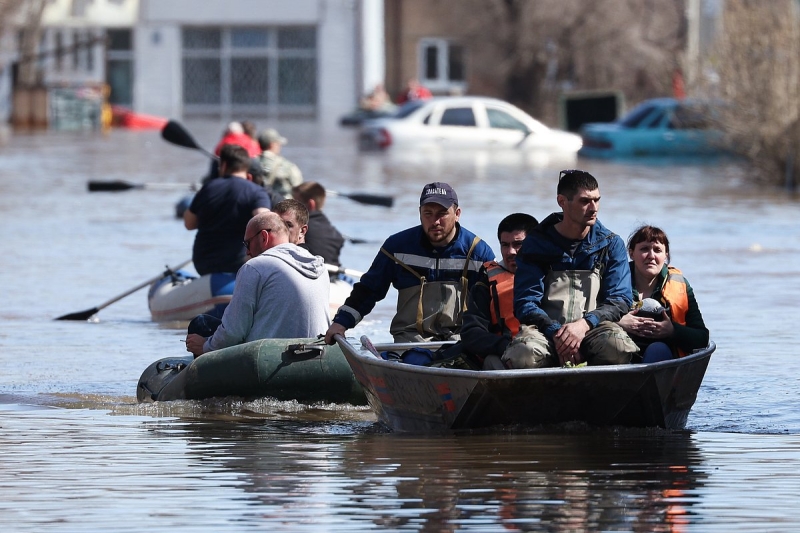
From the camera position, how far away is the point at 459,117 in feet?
116

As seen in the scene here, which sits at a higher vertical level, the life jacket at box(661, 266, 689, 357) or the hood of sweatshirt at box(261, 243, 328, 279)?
the hood of sweatshirt at box(261, 243, 328, 279)

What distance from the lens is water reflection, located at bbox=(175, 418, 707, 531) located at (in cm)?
698

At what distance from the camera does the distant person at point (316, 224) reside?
13062mm

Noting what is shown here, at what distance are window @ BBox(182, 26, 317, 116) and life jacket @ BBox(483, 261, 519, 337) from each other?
1981 inches

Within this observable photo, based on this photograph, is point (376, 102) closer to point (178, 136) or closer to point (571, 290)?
point (178, 136)

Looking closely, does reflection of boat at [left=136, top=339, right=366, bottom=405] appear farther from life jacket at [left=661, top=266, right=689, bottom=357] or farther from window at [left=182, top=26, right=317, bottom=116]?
window at [left=182, top=26, right=317, bottom=116]

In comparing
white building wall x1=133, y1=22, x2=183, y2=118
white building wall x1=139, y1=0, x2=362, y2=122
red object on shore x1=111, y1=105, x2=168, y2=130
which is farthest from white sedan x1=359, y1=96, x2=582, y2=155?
white building wall x1=133, y1=22, x2=183, y2=118

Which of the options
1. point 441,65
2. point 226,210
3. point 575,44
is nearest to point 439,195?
point 226,210

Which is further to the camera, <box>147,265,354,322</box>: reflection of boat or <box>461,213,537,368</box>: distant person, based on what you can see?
<box>147,265,354,322</box>: reflection of boat

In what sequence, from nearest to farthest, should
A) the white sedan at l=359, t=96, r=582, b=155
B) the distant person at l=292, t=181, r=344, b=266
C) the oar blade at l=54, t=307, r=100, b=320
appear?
1. the distant person at l=292, t=181, r=344, b=266
2. the oar blade at l=54, t=307, r=100, b=320
3. the white sedan at l=359, t=96, r=582, b=155

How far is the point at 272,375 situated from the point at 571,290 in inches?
79.3

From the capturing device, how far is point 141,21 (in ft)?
193

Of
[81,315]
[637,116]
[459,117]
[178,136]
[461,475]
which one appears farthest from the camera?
[459,117]

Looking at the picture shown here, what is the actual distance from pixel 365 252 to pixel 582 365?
10.7 m
